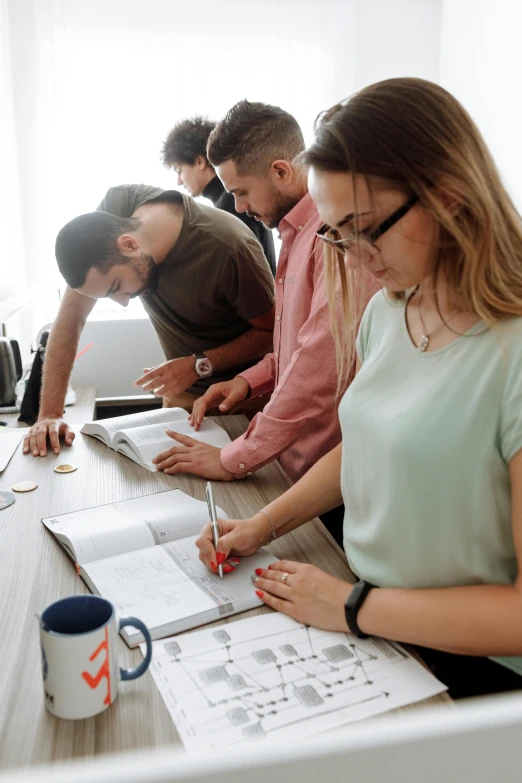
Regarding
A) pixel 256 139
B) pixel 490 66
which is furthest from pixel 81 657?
pixel 490 66

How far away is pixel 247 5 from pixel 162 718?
12.7ft

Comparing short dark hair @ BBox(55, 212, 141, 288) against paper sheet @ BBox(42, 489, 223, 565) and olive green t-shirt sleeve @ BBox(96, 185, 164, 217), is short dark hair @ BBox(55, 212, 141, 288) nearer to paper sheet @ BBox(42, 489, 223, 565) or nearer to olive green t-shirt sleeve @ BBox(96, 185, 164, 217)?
olive green t-shirt sleeve @ BBox(96, 185, 164, 217)

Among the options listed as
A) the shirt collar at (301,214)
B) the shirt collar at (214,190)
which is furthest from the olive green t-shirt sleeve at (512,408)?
the shirt collar at (214,190)

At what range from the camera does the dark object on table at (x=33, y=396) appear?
7.53 ft

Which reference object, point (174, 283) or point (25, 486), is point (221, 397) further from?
point (25, 486)

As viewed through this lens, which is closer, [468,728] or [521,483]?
[468,728]

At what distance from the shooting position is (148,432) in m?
1.65

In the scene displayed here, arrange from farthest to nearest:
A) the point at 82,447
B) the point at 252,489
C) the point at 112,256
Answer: the point at 112,256 < the point at 82,447 < the point at 252,489

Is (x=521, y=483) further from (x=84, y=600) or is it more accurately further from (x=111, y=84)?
(x=111, y=84)

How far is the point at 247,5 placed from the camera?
3.73 m

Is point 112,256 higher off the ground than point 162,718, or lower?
higher

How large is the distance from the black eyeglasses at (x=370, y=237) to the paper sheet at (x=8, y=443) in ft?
3.28

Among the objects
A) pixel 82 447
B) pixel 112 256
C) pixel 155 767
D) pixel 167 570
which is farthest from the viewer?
pixel 112 256

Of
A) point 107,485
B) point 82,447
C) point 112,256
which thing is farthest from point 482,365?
point 112,256
